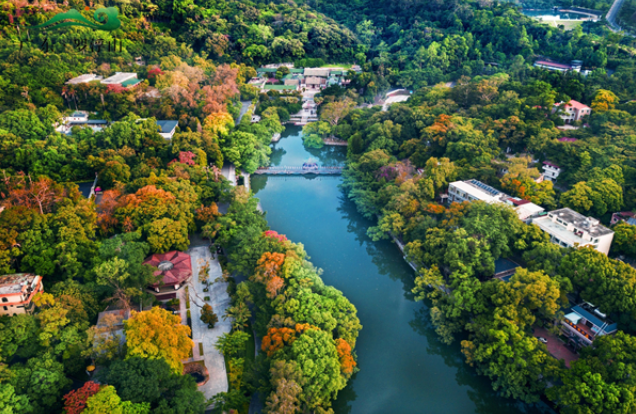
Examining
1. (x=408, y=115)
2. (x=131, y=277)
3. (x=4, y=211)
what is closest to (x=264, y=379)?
(x=131, y=277)

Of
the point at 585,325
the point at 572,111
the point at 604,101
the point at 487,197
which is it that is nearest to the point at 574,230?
the point at 487,197

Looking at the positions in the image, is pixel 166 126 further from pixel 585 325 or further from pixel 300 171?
pixel 585 325

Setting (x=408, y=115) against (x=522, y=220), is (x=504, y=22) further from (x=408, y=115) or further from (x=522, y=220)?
(x=522, y=220)

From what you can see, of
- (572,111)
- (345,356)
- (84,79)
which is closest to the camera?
(345,356)

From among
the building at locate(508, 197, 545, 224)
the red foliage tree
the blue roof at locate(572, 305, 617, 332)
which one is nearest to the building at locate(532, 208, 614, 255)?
the building at locate(508, 197, 545, 224)

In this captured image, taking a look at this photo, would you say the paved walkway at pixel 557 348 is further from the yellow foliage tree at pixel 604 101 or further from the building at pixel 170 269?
the yellow foliage tree at pixel 604 101

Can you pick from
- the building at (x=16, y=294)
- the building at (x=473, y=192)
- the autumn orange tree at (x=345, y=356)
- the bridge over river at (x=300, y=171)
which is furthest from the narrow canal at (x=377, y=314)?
the building at (x=16, y=294)

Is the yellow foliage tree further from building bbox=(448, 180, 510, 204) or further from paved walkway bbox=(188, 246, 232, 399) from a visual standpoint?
paved walkway bbox=(188, 246, 232, 399)
